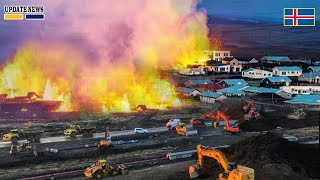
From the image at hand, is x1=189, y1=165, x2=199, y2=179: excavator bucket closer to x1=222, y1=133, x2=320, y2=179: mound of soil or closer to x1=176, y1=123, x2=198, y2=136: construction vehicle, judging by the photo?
x1=222, y1=133, x2=320, y2=179: mound of soil

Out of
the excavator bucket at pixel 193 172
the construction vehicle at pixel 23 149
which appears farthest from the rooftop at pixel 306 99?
the construction vehicle at pixel 23 149

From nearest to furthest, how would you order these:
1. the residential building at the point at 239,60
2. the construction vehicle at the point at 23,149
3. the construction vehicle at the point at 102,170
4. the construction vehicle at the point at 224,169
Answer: the construction vehicle at the point at 224,169, the construction vehicle at the point at 102,170, the construction vehicle at the point at 23,149, the residential building at the point at 239,60

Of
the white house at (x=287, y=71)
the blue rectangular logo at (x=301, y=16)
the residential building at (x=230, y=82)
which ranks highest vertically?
the blue rectangular logo at (x=301, y=16)

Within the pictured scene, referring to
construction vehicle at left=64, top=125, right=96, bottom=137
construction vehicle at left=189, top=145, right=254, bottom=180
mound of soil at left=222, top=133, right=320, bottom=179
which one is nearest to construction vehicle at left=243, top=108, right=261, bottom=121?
mound of soil at left=222, top=133, right=320, bottom=179

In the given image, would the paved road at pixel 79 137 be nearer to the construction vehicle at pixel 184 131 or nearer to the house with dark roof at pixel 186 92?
the construction vehicle at pixel 184 131

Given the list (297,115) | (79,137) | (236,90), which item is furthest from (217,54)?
(79,137)

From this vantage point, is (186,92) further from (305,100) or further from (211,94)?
(305,100)
